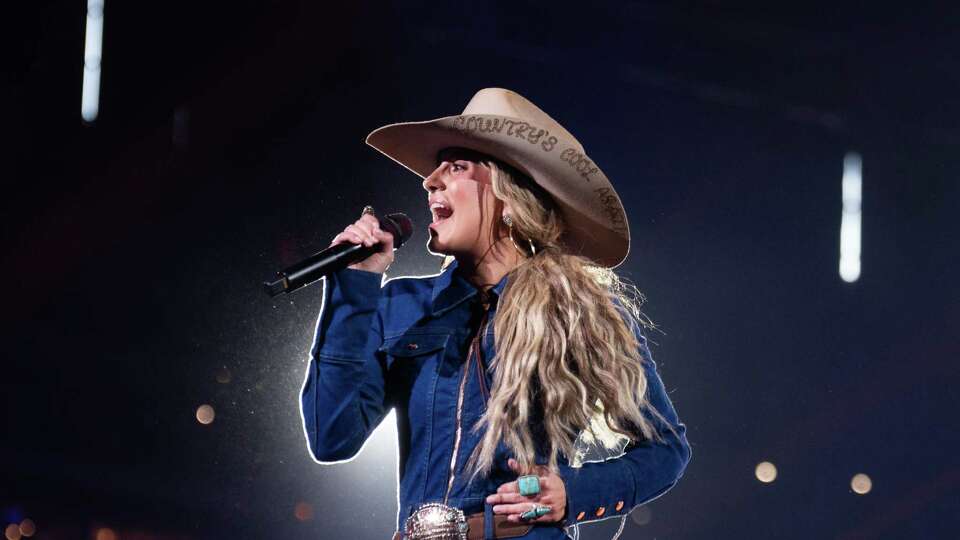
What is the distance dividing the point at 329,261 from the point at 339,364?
0.17 meters

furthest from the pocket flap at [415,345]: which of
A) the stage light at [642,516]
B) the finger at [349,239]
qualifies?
the stage light at [642,516]

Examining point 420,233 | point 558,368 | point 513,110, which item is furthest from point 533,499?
point 420,233

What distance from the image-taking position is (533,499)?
163 centimetres

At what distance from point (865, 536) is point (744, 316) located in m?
0.95

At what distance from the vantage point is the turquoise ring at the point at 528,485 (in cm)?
162

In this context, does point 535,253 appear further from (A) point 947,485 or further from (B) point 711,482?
(A) point 947,485

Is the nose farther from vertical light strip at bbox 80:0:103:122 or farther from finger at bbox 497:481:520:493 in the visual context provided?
vertical light strip at bbox 80:0:103:122

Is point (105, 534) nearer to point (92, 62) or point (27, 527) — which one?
point (27, 527)

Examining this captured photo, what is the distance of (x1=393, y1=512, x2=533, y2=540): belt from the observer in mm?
1613

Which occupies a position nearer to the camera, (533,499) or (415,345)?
(533,499)

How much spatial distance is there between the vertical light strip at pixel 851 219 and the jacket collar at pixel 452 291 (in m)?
2.27

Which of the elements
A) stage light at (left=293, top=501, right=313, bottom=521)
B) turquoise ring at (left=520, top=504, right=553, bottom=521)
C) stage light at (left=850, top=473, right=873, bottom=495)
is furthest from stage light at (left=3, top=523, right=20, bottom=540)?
stage light at (left=850, top=473, right=873, bottom=495)

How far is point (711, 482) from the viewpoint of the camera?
3.58 meters

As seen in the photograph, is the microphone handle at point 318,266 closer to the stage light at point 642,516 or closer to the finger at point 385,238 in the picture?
the finger at point 385,238
